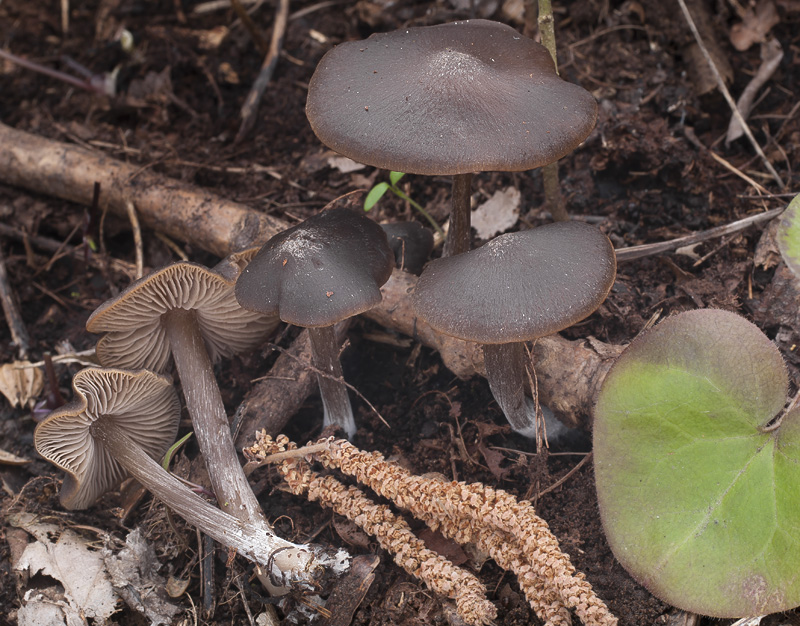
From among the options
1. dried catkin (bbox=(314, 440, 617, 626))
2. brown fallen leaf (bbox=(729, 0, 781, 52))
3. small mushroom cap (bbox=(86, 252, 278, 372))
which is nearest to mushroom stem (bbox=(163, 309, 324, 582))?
small mushroom cap (bbox=(86, 252, 278, 372))

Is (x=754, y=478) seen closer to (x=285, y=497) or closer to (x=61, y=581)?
(x=285, y=497)

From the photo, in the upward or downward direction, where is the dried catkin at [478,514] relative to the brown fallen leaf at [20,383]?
upward

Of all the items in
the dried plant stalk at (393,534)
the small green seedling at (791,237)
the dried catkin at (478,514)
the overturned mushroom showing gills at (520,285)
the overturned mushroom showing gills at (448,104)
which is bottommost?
the dried plant stalk at (393,534)

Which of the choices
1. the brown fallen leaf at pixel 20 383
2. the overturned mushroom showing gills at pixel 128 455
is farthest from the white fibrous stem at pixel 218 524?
the brown fallen leaf at pixel 20 383

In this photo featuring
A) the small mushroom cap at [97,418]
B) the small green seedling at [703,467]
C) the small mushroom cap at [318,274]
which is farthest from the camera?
the small mushroom cap at [97,418]

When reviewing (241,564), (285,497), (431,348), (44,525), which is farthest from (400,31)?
(44,525)

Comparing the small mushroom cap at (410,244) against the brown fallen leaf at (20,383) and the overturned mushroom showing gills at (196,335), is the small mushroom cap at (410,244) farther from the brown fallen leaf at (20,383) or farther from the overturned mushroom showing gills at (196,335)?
the brown fallen leaf at (20,383)

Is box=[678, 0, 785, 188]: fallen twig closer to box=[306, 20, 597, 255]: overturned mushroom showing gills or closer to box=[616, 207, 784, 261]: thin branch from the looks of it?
box=[616, 207, 784, 261]: thin branch
